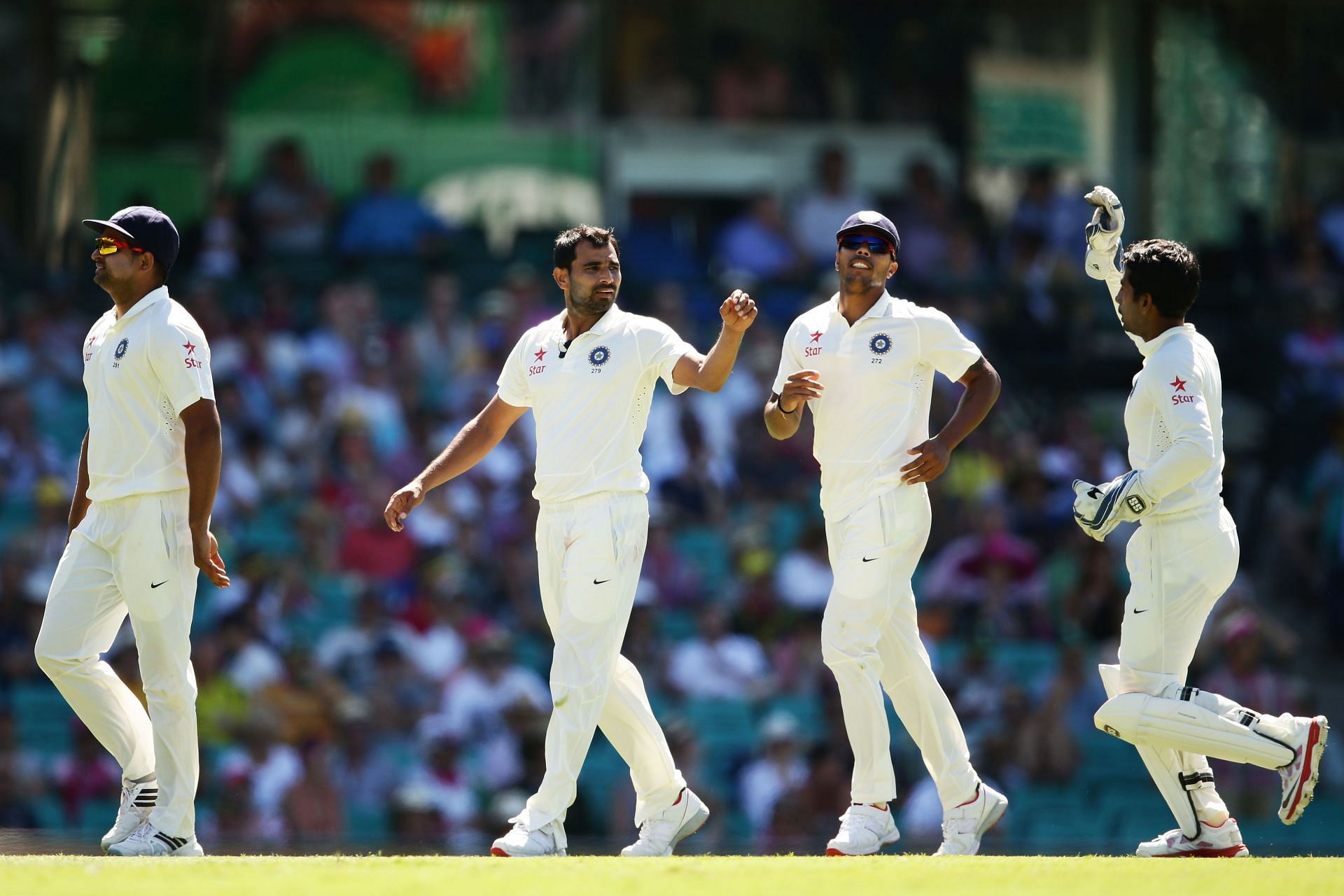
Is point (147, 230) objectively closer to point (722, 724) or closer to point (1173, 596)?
point (1173, 596)

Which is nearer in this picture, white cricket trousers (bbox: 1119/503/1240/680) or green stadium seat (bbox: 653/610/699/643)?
white cricket trousers (bbox: 1119/503/1240/680)

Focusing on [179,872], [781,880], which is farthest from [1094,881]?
[179,872]

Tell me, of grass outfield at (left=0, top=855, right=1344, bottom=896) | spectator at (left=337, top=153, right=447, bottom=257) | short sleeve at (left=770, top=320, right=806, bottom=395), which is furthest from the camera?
spectator at (left=337, top=153, right=447, bottom=257)

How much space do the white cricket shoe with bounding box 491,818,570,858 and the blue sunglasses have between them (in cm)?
266

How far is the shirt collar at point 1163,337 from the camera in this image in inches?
309

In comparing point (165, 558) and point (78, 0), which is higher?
point (78, 0)

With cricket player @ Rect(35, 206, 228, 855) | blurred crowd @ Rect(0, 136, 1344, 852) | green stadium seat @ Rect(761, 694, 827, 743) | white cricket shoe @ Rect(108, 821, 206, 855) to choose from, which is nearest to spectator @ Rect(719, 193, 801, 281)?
blurred crowd @ Rect(0, 136, 1344, 852)

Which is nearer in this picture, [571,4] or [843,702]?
[843,702]

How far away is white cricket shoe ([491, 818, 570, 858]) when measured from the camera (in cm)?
Answer: 772

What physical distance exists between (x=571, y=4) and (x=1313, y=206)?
7.44 m

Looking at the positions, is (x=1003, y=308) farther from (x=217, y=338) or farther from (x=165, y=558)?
(x=165, y=558)

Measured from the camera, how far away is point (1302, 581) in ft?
51.0

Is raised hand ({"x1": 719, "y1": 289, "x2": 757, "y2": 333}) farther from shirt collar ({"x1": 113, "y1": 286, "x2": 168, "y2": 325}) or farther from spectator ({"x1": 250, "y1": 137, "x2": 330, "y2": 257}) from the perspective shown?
spectator ({"x1": 250, "y1": 137, "x2": 330, "y2": 257})

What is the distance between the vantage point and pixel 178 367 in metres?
7.77
